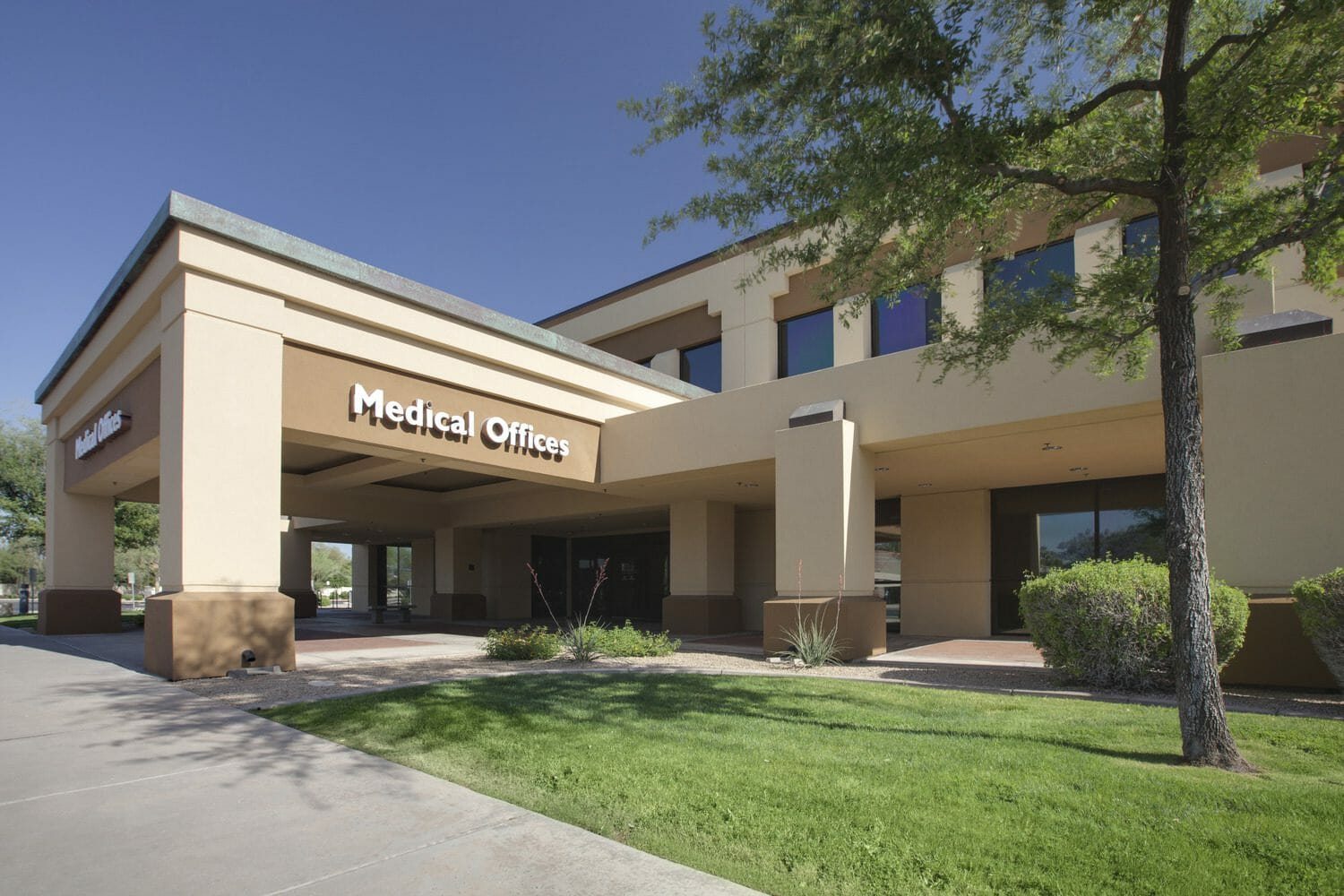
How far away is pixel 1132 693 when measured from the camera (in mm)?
9453

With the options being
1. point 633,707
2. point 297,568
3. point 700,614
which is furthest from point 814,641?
point 297,568

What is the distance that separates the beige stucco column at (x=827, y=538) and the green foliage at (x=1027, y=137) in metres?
4.78

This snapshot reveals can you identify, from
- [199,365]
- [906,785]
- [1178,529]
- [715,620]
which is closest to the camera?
[906,785]

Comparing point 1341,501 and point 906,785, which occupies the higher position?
point 1341,501

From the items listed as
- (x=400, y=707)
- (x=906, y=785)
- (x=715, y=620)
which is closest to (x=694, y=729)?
(x=906, y=785)

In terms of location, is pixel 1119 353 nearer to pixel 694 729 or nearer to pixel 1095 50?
pixel 1095 50

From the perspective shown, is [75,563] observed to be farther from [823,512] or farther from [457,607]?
[823,512]

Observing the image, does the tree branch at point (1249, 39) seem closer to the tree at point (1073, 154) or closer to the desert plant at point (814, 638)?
the tree at point (1073, 154)

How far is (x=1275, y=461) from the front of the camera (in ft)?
32.6

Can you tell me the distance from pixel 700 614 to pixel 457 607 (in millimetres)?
11441

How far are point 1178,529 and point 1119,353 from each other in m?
5.30

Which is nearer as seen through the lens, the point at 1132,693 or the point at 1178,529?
the point at 1178,529

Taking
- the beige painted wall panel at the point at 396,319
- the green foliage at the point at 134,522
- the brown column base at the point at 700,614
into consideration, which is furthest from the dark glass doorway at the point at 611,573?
the green foliage at the point at 134,522

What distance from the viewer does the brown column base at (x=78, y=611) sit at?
19.8m
